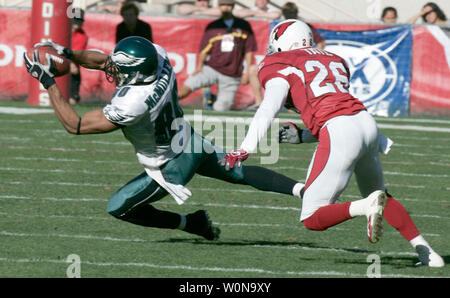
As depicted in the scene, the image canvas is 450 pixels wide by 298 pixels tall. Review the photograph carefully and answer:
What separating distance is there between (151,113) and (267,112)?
688mm

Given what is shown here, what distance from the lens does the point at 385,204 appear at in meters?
4.78

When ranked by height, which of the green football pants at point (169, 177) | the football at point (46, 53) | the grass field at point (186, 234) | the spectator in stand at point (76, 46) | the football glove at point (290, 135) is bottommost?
the spectator in stand at point (76, 46)

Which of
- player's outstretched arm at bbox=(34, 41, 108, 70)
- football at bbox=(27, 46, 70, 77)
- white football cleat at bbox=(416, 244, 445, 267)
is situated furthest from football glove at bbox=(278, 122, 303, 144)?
football at bbox=(27, 46, 70, 77)

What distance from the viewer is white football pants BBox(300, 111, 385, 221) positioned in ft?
15.5

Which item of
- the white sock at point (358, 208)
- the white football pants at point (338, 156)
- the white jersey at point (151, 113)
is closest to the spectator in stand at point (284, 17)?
the white jersey at point (151, 113)

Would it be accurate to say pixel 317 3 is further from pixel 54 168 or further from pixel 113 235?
pixel 113 235

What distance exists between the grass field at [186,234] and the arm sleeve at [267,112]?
2.23 ft

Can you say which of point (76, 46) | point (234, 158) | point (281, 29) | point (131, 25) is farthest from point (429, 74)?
point (234, 158)

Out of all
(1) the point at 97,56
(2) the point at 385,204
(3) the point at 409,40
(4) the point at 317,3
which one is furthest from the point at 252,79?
(2) the point at 385,204

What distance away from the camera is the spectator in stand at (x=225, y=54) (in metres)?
12.6

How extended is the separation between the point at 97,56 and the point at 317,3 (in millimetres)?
13388

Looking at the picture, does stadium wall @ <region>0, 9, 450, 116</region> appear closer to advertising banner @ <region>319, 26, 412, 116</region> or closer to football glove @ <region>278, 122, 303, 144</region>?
advertising banner @ <region>319, 26, 412, 116</region>

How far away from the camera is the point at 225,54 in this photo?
12.8 m

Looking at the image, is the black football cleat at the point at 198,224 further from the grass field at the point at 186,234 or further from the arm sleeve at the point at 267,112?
the arm sleeve at the point at 267,112
